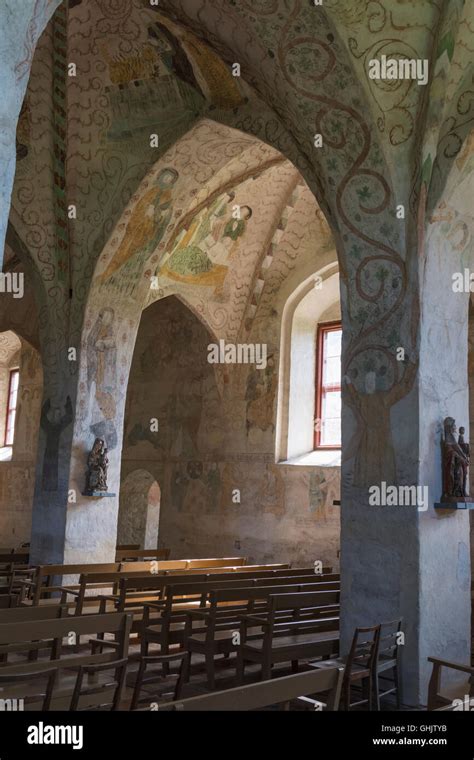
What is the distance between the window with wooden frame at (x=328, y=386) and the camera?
51.9 feet

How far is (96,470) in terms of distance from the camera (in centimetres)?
1259

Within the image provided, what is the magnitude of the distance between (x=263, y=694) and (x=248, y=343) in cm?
1319

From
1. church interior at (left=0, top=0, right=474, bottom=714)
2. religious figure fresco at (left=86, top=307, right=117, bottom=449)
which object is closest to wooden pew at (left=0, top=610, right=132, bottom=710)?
church interior at (left=0, top=0, right=474, bottom=714)

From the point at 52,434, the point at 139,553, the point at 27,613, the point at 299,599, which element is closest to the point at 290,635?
the point at 299,599

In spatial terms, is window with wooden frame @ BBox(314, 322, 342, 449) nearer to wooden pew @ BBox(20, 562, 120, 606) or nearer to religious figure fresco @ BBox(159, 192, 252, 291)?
religious figure fresco @ BBox(159, 192, 252, 291)

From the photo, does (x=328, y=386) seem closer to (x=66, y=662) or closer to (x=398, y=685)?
(x=398, y=685)

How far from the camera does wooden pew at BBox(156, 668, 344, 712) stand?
3441mm

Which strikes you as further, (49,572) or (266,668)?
(49,572)

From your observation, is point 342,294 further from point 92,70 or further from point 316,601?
point 92,70

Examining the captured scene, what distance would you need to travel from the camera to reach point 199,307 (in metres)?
16.4

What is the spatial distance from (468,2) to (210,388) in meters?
11.2

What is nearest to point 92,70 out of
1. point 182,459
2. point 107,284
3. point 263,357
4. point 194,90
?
point 194,90

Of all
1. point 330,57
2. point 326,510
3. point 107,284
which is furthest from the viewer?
point 326,510

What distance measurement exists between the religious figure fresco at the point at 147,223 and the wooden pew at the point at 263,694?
9.42 m
